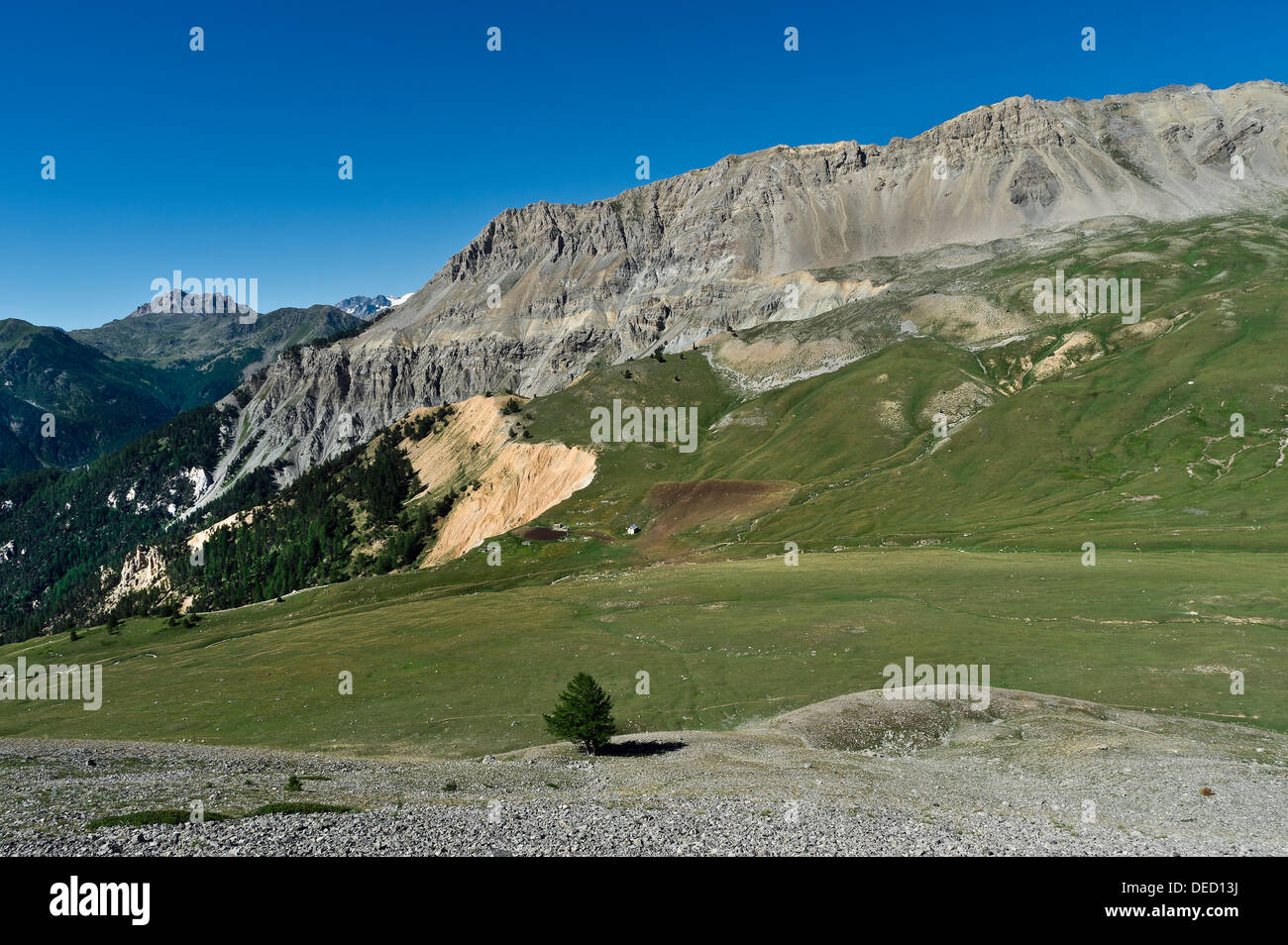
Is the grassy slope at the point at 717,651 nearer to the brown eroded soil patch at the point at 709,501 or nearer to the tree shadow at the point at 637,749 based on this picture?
the tree shadow at the point at 637,749

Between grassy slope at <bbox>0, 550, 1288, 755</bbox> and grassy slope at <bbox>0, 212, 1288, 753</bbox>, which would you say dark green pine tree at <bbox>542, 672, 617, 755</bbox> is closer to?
grassy slope at <bbox>0, 550, 1288, 755</bbox>

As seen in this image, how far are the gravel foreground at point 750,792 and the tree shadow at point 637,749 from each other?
0.32m

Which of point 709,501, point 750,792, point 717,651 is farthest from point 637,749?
point 709,501

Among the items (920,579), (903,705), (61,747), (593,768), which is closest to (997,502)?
(920,579)

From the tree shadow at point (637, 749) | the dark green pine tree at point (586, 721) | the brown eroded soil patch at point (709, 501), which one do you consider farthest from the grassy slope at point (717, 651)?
the brown eroded soil patch at point (709, 501)

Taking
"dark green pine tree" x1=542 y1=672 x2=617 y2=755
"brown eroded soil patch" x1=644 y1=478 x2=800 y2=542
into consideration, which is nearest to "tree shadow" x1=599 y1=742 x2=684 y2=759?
A: "dark green pine tree" x1=542 y1=672 x2=617 y2=755

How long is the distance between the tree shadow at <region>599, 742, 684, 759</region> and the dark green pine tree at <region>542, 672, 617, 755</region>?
0.75 meters

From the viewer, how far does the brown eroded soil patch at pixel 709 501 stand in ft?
557

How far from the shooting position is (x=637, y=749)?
4984cm

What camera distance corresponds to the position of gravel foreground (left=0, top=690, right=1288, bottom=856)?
1041 inches

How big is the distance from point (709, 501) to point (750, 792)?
146314 mm
